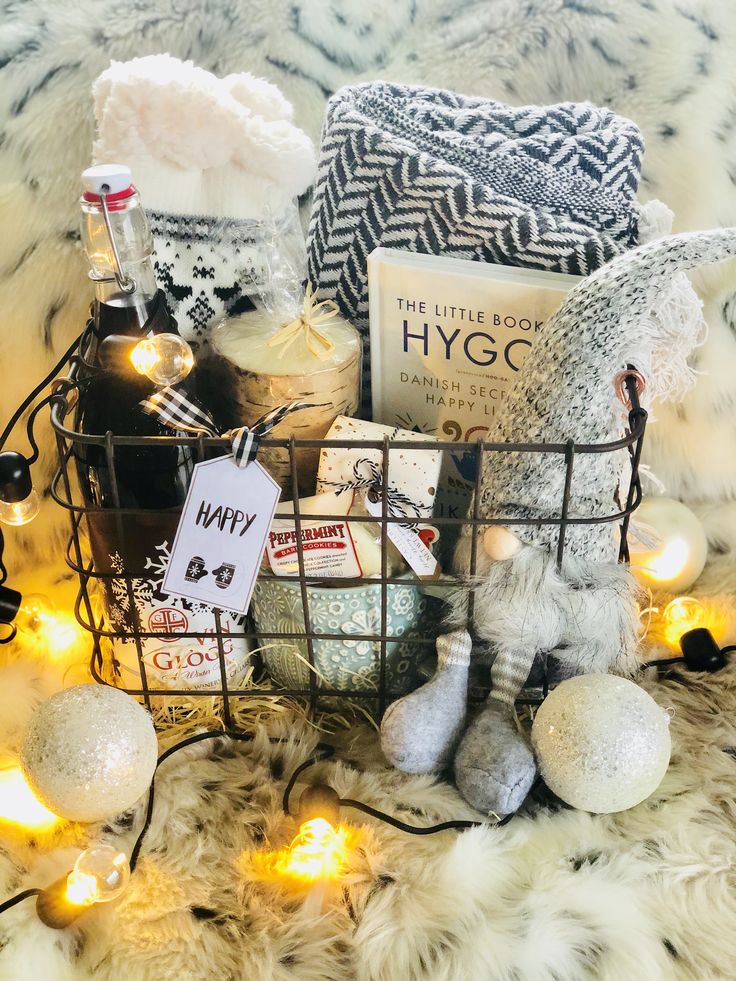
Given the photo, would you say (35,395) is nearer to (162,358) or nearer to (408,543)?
(162,358)

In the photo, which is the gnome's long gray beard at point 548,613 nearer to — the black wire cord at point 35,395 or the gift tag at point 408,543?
the gift tag at point 408,543

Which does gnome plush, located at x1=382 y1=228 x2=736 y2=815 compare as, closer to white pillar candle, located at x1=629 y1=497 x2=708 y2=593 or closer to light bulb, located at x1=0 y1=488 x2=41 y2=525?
white pillar candle, located at x1=629 y1=497 x2=708 y2=593

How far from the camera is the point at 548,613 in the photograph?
2.03 feet

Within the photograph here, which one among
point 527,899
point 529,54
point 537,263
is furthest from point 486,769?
point 529,54

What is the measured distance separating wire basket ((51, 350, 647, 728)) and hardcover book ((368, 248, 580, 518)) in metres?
0.08

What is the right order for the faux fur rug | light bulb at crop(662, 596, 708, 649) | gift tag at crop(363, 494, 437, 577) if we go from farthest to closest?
light bulb at crop(662, 596, 708, 649) < gift tag at crop(363, 494, 437, 577) < the faux fur rug

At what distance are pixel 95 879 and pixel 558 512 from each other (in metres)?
0.37

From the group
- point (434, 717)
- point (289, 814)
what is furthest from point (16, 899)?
point (434, 717)

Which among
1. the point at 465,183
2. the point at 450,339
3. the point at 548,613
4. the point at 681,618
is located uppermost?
the point at 465,183

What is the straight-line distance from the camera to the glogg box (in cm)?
63

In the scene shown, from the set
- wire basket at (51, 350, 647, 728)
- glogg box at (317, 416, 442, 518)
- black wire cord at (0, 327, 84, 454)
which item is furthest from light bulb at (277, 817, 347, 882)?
black wire cord at (0, 327, 84, 454)

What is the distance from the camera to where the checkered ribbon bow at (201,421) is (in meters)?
0.56

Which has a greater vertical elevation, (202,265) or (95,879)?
(202,265)

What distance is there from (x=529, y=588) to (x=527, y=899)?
0.20 metres
